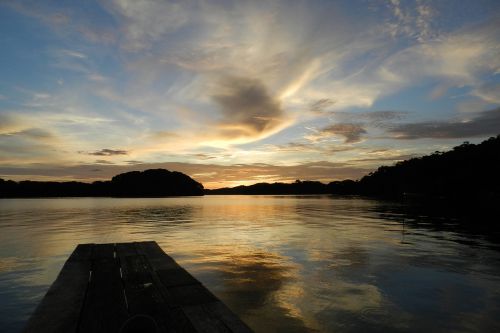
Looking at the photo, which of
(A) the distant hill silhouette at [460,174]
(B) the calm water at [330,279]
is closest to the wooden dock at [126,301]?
(B) the calm water at [330,279]

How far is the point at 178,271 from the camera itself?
10750 mm

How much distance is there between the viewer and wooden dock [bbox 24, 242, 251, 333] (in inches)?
252

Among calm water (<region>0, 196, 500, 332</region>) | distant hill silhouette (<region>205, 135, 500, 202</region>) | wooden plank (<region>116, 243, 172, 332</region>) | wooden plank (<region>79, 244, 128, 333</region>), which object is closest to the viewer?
wooden plank (<region>79, 244, 128, 333</region>)

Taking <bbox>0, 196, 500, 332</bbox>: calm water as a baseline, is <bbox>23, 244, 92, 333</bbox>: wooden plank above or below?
above

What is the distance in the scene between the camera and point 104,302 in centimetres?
766

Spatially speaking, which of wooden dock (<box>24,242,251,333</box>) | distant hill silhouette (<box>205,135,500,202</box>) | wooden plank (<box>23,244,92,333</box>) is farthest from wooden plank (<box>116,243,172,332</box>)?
distant hill silhouette (<box>205,135,500,202</box>)

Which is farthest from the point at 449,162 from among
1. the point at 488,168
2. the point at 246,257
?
the point at 246,257

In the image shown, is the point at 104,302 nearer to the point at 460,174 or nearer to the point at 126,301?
the point at 126,301

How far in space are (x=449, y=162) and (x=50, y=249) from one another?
525 feet

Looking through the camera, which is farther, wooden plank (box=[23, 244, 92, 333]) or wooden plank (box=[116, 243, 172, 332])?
wooden plank (box=[116, 243, 172, 332])

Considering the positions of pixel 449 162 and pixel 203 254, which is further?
pixel 449 162

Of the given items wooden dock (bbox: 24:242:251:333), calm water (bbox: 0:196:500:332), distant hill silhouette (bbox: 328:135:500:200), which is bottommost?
calm water (bbox: 0:196:500:332)

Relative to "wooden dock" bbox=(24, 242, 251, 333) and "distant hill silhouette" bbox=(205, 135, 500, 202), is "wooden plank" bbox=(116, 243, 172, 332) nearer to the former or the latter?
"wooden dock" bbox=(24, 242, 251, 333)

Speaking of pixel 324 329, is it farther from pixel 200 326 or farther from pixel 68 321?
pixel 68 321
